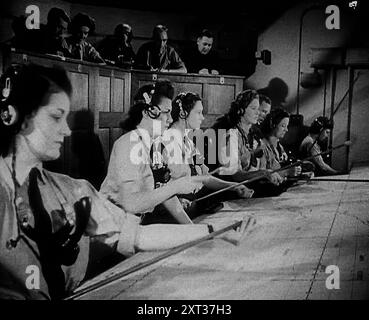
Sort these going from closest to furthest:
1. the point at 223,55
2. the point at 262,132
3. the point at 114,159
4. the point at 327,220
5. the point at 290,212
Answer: the point at 114,159, the point at 327,220, the point at 290,212, the point at 223,55, the point at 262,132

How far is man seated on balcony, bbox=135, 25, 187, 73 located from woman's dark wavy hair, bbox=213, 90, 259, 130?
447mm

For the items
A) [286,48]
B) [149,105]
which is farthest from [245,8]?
[149,105]

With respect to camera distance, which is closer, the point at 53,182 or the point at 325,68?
the point at 53,182

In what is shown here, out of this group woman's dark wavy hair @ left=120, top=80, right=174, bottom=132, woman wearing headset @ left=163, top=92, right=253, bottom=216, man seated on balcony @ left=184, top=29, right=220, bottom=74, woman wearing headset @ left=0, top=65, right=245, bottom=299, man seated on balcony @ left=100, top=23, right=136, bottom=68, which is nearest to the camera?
woman wearing headset @ left=0, top=65, right=245, bottom=299

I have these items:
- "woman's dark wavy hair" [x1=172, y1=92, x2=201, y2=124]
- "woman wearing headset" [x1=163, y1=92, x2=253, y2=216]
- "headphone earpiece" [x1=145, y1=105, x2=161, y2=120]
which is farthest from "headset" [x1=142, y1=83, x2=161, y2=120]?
"woman's dark wavy hair" [x1=172, y1=92, x2=201, y2=124]

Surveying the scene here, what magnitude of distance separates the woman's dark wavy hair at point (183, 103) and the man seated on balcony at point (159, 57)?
20 centimetres

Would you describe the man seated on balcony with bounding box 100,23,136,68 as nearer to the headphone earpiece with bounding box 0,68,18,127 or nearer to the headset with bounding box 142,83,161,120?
the headset with bounding box 142,83,161,120

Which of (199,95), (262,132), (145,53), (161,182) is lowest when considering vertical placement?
(161,182)

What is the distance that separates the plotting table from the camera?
2021mm

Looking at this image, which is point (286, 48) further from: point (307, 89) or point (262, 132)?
point (262, 132)

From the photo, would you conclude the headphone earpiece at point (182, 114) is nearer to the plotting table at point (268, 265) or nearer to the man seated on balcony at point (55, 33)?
the plotting table at point (268, 265)

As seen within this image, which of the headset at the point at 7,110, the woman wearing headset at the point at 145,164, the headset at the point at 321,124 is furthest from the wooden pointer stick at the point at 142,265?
the headset at the point at 321,124

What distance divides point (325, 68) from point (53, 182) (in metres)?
1.89

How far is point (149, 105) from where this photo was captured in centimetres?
257
